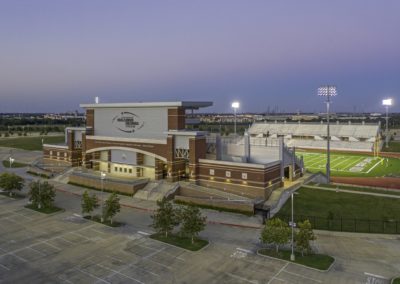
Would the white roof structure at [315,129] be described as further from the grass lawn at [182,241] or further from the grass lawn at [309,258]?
the grass lawn at [182,241]

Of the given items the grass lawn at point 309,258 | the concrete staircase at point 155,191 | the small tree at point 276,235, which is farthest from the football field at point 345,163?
the small tree at point 276,235

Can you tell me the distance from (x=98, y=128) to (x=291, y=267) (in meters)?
43.2

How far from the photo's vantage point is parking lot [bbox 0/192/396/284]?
24047 millimetres

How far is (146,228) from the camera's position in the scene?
34469 millimetres

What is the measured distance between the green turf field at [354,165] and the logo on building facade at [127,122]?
34818mm

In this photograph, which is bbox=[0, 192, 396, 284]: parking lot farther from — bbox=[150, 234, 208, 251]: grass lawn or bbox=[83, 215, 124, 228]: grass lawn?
bbox=[83, 215, 124, 228]: grass lawn

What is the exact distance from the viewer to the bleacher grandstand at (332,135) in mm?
97625

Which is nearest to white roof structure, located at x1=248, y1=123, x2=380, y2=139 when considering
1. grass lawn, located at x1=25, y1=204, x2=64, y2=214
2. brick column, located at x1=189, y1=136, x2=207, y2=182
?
brick column, located at x1=189, y1=136, x2=207, y2=182

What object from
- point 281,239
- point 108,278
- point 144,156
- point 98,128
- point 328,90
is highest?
point 328,90

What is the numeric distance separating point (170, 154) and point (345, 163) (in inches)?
1812

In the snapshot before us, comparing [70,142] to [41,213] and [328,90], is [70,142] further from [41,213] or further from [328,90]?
[328,90]

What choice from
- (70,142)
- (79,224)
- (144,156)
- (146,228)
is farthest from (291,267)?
(70,142)

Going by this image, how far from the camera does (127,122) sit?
55062 millimetres

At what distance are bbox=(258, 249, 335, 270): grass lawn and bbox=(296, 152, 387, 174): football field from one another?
41206 millimetres
